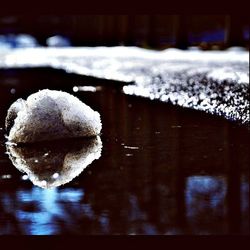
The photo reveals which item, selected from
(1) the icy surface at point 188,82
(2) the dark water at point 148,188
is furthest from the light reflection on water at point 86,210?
(1) the icy surface at point 188,82

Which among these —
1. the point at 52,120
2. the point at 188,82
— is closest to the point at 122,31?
the point at 188,82

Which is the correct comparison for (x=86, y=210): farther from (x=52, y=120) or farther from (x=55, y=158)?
(x=52, y=120)

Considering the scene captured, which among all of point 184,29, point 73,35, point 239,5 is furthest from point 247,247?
point 73,35

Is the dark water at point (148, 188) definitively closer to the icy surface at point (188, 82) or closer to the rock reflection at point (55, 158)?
the rock reflection at point (55, 158)

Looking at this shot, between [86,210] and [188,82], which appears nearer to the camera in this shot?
[86,210]

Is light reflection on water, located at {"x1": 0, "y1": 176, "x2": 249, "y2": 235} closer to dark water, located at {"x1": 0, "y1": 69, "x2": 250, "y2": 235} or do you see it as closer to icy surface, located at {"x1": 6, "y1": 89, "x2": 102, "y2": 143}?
dark water, located at {"x1": 0, "y1": 69, "x2": 250, "y2": 235}

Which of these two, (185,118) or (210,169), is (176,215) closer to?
(210,169)
